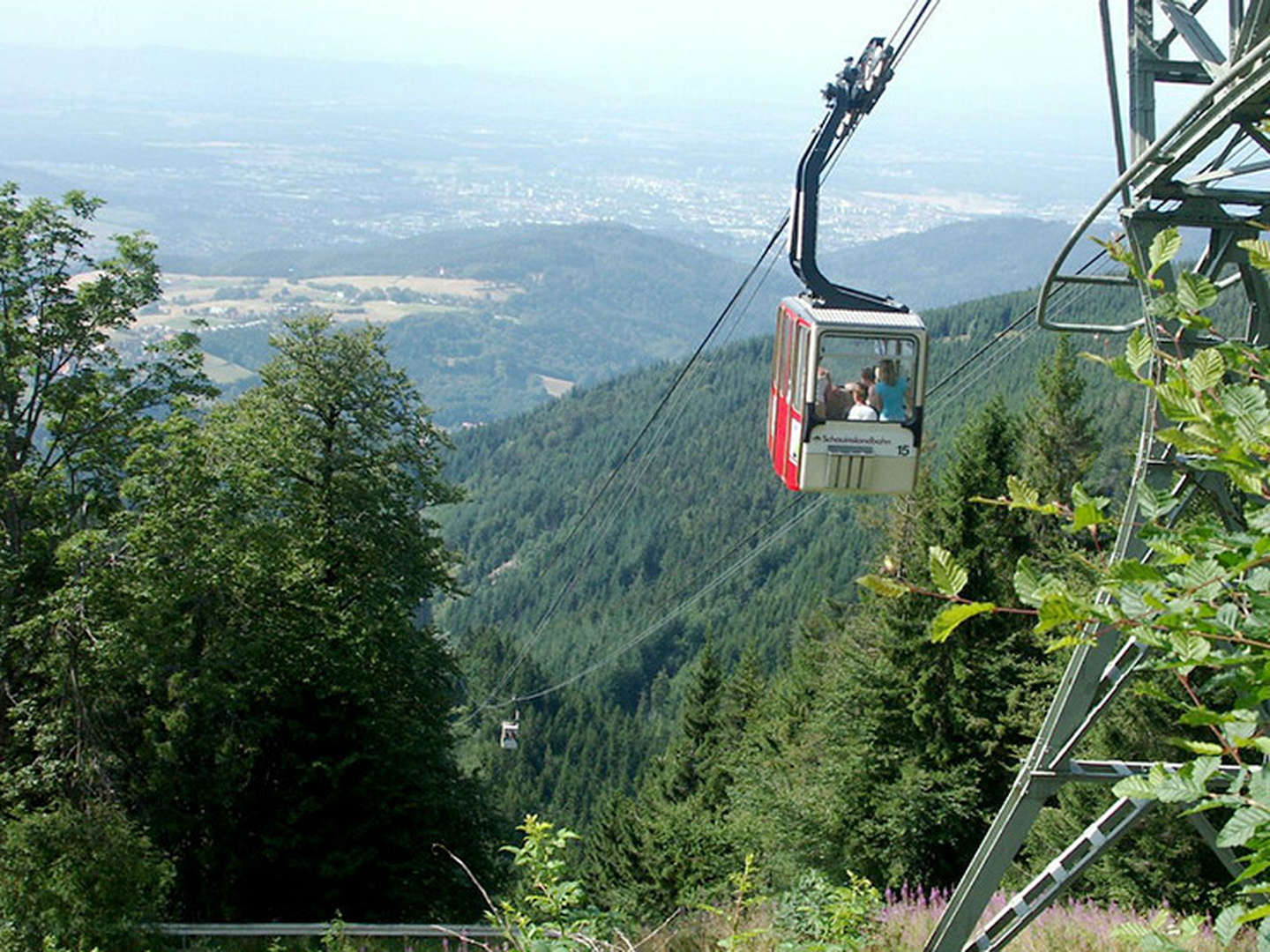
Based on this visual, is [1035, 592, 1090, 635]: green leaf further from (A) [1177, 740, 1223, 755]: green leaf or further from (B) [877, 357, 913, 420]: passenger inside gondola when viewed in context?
(B) [877, 357, 913, 420]: passenger inside gondola

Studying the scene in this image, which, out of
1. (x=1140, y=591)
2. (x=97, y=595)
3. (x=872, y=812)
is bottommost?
(x=872, y=812)

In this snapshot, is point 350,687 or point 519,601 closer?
point 350,687

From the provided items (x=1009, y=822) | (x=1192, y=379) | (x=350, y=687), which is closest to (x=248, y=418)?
(x=350, y=687)

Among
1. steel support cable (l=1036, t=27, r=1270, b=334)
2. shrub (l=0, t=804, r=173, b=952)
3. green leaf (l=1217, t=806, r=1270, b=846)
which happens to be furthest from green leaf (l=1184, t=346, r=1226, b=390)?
shrub (l=0, t=804, r=173, b=952)

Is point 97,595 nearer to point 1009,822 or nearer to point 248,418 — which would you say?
point 248,418

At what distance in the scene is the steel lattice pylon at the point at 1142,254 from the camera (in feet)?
24.5

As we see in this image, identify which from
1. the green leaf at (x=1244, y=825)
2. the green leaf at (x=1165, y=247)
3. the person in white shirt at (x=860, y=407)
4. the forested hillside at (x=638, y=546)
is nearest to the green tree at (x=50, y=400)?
the person in white shirt at (x=860, y=407)

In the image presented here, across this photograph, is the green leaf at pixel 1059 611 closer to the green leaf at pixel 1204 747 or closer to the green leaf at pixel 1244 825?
the green leaf at pixel 1204 747

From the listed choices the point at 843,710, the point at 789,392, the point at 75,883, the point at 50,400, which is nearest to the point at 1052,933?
the point at 789,392

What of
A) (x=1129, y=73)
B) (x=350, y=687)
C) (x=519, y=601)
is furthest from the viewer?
(x=519, y=601)

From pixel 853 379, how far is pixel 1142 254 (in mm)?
3052

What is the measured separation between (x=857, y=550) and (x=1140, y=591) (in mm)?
104989

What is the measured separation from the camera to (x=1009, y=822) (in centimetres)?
845

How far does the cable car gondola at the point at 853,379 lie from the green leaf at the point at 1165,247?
6821mm
